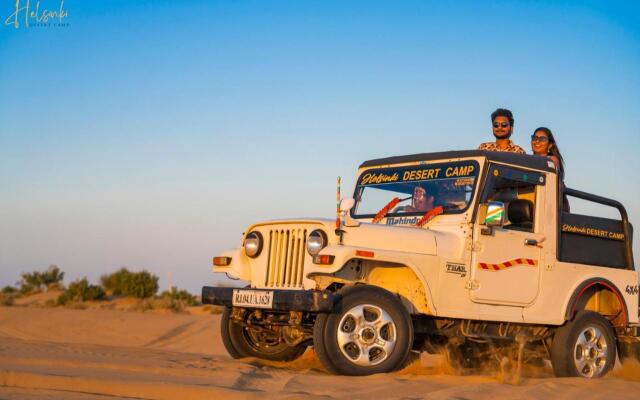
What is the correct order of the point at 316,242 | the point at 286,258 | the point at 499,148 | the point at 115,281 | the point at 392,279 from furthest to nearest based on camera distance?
the point at 115,281
the point at 499,148
the point at 392,279
the point at 286,258
the point at 316,242

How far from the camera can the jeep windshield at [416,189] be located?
852 centimetres

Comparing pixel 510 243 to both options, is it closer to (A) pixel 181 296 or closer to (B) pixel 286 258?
(B) pixel 286 258

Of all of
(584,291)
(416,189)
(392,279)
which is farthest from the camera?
(584,291)

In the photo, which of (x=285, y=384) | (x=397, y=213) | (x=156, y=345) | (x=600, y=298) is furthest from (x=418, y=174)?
(x=156, y=345)

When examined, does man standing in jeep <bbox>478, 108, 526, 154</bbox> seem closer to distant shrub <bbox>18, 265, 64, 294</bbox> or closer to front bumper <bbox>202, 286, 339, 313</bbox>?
front bumper <bbox>202, 286, 339, 313</bbox>

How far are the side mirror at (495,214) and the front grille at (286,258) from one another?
5.90ft

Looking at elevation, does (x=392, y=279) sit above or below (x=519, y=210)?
below

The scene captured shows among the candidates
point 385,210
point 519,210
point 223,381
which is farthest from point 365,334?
point 519,210

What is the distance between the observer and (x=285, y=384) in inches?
251

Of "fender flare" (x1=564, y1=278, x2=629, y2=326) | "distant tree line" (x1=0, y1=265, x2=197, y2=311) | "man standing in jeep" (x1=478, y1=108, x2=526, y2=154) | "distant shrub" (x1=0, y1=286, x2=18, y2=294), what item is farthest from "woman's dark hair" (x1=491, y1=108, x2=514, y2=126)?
"distant shrub" (x1=0, y1=286, x2=18, y2=294)

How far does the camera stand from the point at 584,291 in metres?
9.46

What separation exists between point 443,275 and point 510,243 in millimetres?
996

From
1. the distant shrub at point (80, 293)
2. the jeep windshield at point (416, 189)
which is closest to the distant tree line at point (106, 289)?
the distant shrub at point (80, 293)

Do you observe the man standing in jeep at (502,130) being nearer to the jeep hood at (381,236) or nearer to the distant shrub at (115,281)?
the jeep hood at (381,236)
